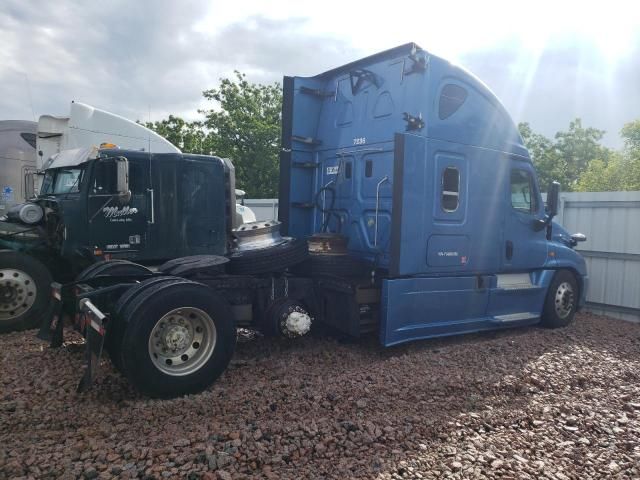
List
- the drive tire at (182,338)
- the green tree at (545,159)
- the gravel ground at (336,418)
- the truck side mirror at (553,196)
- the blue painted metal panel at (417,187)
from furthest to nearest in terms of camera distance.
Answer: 1. the green tree at (545,159)
2. the truck side mirror at (553,196)
3. the blue painted metal panel at (417,187)
4. the drive tire at (182,338)
5. the gravel ground at (336,418)

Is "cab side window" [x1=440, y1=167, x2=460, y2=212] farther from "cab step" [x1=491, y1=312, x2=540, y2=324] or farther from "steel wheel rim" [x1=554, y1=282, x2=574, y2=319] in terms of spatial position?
"steel wheel rim" [x1=554, y1=282, x2=574, y2=319]

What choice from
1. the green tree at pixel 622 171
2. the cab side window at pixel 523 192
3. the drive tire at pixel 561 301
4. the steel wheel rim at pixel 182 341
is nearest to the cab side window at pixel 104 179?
the steel wheel rim at pixel 182 341

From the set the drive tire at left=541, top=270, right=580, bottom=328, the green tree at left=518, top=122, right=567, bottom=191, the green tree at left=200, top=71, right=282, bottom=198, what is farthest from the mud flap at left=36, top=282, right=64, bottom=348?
the green tree at left=518, top=122, right=567, bottom=191

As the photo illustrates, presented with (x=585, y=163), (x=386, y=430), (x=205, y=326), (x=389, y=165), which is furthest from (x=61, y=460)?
(x=585, y=163)

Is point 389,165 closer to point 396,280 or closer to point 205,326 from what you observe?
point 396,280

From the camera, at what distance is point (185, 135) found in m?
25.6

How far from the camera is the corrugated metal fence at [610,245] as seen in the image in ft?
Result: 29.3

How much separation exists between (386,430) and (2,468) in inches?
102

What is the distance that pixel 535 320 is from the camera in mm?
7633

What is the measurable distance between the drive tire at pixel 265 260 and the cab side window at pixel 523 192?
11.3 ft

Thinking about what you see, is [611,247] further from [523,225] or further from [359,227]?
[359,227]

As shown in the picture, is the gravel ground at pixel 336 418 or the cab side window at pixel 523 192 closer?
the gravel ground at pixel 336 418

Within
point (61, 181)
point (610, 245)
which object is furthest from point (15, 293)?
point (610, 245)

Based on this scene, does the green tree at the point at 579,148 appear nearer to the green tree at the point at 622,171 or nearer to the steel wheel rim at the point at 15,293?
the green tree at the point at 622,171
